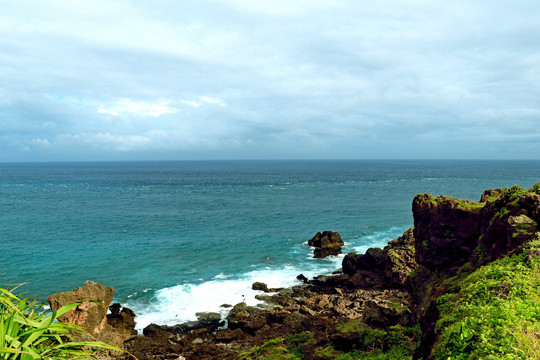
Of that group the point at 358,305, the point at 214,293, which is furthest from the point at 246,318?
the point at 358,305

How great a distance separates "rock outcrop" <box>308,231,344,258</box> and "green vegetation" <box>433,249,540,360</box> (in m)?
40.5

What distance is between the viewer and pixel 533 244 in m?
14.9

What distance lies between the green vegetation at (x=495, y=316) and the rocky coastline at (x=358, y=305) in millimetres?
3869

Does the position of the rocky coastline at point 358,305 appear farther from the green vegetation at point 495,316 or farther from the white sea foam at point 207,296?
the green vegetation at point 495,316

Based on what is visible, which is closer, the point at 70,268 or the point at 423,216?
the point at 423,216

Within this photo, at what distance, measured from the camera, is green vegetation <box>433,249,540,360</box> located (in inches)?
301

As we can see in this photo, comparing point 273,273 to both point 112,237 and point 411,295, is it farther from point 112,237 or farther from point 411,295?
point 112,237

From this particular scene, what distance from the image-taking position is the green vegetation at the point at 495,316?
765 centimetres

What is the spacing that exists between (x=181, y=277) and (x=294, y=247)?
2092 cm

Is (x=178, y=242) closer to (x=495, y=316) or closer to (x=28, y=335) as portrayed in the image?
(x=495, y=316)

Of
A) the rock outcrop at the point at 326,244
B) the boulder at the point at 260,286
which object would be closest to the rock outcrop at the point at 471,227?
the boulder at the point at 260,286

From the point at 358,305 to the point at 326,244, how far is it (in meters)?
22.2

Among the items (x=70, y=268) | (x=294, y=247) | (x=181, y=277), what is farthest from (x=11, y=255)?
(x=294, y=247)

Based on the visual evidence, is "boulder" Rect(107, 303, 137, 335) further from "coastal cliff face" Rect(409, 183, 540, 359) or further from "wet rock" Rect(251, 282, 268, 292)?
"coastal cliff face" Rect(409, 183, 540, 359)
